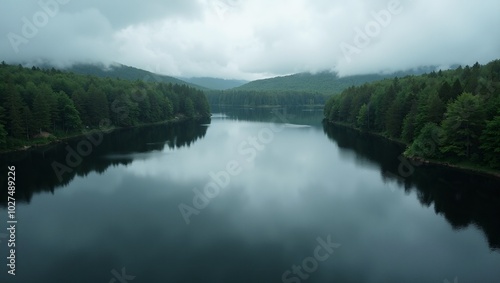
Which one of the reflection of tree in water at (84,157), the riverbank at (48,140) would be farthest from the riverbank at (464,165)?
the riverbank at (48,140)

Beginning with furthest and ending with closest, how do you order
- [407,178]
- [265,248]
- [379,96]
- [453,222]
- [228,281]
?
1. [379,96]
2. [407,178]
3. [453,222]
4. [265,248]
5. [228,281]

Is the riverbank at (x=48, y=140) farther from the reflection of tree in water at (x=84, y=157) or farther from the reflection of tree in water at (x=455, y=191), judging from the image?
the reflection of tree in water at (x=455, y=191)

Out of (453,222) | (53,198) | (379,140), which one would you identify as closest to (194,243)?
(53,198)

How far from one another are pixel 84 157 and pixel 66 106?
2243 centimetres

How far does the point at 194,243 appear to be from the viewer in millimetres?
27125

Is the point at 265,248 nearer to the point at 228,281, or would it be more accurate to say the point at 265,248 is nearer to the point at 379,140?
the point at 228,281

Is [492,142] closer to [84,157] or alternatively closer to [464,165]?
Answer: [464,165]

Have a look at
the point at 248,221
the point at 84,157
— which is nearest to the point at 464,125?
the point at 248,221

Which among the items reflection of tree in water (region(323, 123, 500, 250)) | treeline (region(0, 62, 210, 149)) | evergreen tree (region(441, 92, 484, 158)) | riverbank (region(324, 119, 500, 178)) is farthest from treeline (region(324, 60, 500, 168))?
treeline (region(0, 62, 210, 149))

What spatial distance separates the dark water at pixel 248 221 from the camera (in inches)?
925

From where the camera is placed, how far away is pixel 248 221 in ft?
104

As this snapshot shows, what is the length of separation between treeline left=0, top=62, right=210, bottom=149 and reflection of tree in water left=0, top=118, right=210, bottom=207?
5.41 metres

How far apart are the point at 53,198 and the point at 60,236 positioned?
11.7 m

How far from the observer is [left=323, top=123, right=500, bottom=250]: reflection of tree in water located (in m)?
32.1
